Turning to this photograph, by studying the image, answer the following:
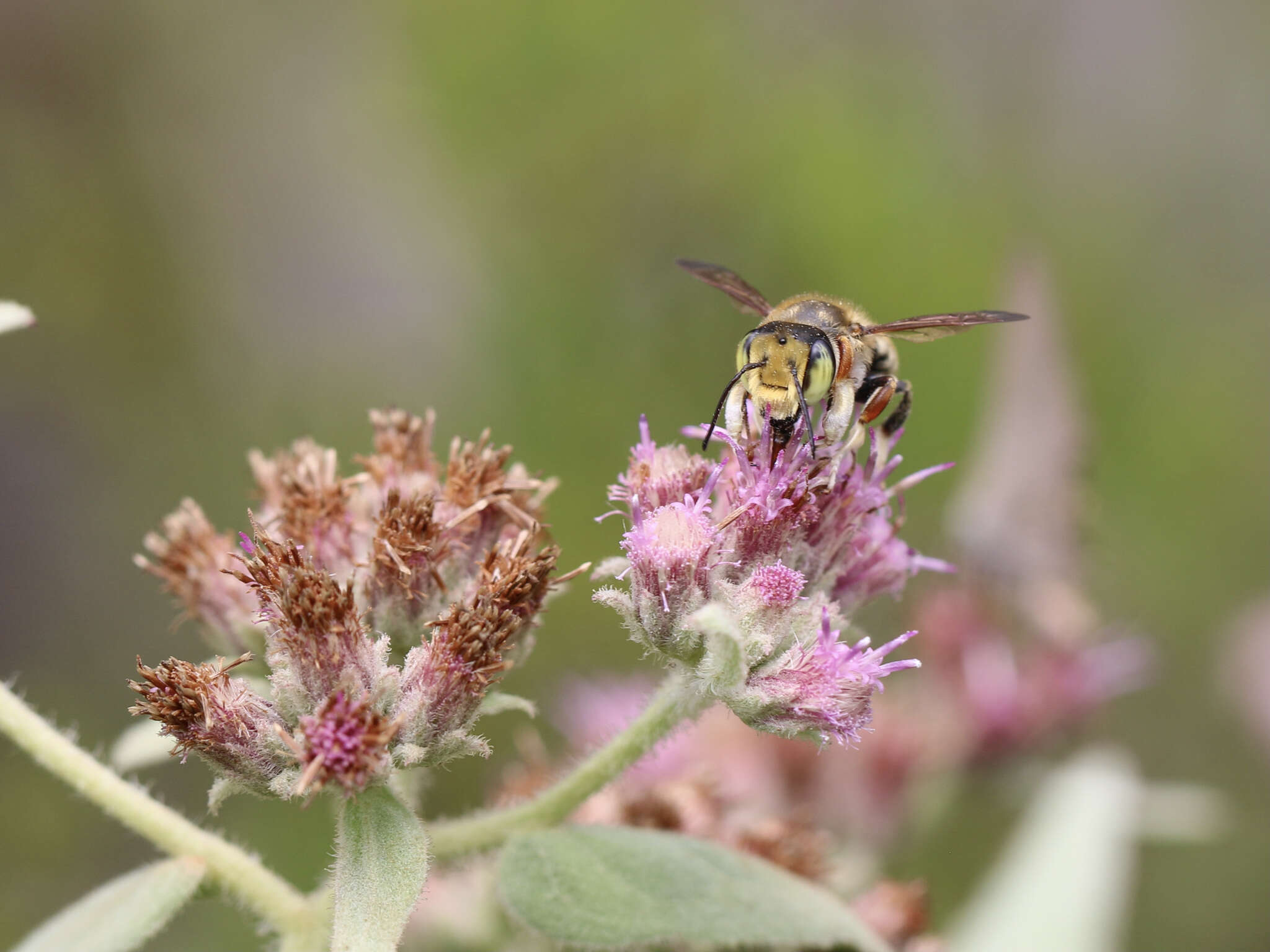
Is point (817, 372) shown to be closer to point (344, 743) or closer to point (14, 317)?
point (344, 743)

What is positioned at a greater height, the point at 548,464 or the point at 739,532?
the point at 548,464

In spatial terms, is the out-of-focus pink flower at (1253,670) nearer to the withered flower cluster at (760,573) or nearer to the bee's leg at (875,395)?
the bee's leg at (875,395)

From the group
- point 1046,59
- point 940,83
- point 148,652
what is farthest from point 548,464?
point 1046,59

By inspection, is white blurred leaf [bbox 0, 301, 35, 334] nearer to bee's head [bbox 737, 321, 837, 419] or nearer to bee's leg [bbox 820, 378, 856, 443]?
bee's head [bbox 737, 321, 837, 419]

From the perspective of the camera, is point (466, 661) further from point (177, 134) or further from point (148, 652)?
point (177, 134)

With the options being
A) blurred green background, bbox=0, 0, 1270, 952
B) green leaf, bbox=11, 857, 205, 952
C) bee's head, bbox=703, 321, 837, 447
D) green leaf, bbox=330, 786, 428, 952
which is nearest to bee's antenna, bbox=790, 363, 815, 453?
bee's head, bbox=703, 321, 837, 447
